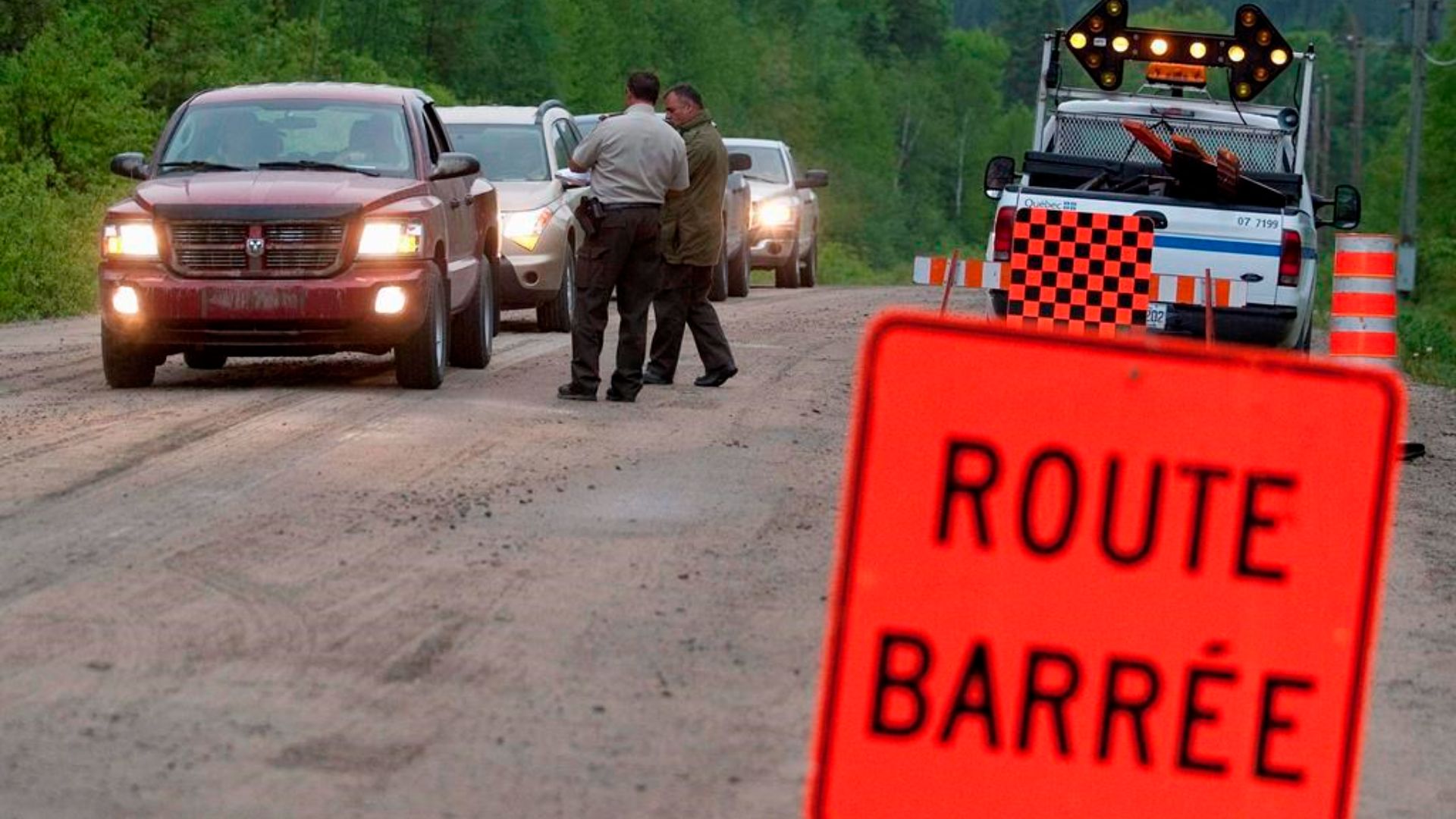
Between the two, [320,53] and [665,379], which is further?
[320,53]

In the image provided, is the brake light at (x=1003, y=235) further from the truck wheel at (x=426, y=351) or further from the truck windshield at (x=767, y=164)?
the truck windshield at (x=767, y=164)

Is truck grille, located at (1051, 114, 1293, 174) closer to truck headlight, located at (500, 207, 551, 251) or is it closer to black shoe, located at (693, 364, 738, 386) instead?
black shoe, located at (693, 364, 738, 386)

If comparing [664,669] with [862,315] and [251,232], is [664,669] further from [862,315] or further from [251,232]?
[862,315]

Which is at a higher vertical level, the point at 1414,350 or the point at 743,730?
the point at 743,730

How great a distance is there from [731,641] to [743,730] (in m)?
1.22

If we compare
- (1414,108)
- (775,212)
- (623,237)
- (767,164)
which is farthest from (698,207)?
(1414,108)

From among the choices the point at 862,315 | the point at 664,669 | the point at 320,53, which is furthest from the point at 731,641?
the point at 320,53

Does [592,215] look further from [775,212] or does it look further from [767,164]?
[767,164]

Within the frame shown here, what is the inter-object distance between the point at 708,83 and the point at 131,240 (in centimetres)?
8263

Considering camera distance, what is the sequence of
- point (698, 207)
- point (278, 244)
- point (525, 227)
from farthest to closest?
point (525, 227) → point (698, 207) → point (278, 244)

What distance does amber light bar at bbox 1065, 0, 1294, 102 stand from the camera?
18703 millimetres

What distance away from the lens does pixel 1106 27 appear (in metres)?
19.5

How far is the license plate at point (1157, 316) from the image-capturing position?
600 inches

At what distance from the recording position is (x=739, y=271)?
28.0 meters
